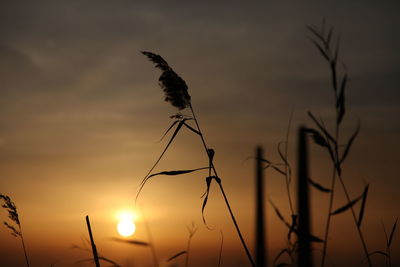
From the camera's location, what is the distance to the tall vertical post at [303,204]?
7.82 feet

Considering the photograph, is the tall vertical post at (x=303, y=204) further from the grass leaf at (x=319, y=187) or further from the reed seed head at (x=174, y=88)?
the reed seed head at (x=174, y=88)

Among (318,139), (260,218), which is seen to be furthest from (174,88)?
(260,218)

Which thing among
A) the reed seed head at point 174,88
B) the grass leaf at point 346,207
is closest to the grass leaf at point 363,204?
the grass leaf at point 346,207

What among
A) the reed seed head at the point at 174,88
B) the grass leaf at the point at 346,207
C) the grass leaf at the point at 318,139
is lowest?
the grass leaf at the point at 346,207

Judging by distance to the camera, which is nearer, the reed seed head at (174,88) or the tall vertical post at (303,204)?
the tall vertical post at (303,204)

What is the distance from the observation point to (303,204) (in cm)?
260

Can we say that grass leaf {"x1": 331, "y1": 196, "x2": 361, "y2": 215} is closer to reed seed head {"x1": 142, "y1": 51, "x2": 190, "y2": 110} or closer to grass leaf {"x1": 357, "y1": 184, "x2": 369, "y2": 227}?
grass leaf {"x1": 357, "y1": 184, "x2": 369, "y2": 227}

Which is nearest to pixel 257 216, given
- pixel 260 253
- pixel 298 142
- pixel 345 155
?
pixel 260 253

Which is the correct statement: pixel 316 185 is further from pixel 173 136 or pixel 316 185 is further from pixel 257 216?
pixel 257 216

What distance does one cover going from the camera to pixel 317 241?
2410 millimetres

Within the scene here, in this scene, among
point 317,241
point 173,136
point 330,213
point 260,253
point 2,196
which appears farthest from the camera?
point 260,253

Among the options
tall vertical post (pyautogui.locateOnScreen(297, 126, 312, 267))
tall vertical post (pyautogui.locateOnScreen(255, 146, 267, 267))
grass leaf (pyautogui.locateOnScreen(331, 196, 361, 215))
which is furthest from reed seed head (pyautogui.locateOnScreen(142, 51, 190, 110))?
tall vertical post (pyautogui.locateOnScreen(255, 146, 267, 267))

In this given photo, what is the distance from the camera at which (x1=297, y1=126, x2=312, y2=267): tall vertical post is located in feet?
7.82

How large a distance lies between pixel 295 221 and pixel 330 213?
253mm
